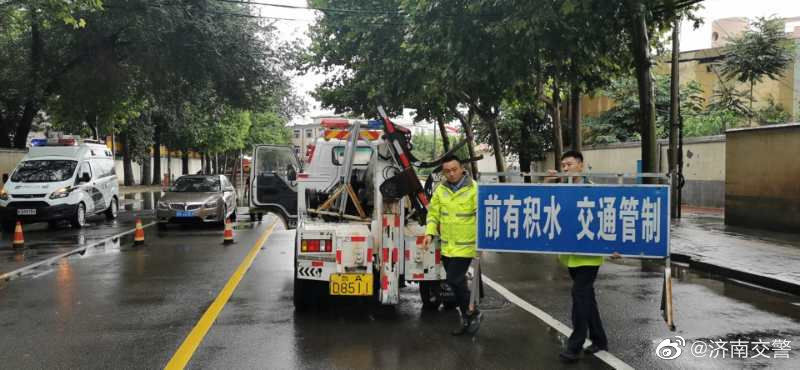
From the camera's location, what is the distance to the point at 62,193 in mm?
17078

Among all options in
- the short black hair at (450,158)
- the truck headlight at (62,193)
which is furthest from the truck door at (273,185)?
the short black hair at (450,158)

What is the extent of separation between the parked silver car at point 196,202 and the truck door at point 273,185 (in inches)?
148

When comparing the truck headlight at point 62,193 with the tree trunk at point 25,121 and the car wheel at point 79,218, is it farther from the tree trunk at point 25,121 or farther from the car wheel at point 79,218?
the tree trunk at point 25,121

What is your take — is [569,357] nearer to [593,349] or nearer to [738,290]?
[593,349]

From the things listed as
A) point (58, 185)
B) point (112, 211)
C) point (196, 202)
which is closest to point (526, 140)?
point (112, 211)

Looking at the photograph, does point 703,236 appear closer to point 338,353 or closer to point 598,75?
point 598,75

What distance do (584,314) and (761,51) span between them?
97.2 ft

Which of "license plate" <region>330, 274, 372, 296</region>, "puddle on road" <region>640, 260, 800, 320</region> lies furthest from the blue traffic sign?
"puddle on road" <region>640, 260, 800, 320</region>

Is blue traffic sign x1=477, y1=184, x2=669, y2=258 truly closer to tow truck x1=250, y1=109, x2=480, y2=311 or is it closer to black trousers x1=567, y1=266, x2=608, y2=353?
black trousers x1=567, y1=266, x2=608, y2=353

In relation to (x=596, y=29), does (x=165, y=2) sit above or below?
above

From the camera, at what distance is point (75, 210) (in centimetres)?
1734

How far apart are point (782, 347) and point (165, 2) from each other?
61.2ft

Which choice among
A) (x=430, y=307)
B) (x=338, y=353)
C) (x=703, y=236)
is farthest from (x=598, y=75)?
(x=338, y=353)

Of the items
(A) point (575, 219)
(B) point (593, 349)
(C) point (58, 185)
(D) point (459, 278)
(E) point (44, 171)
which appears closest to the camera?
(B) point (593, 349)
